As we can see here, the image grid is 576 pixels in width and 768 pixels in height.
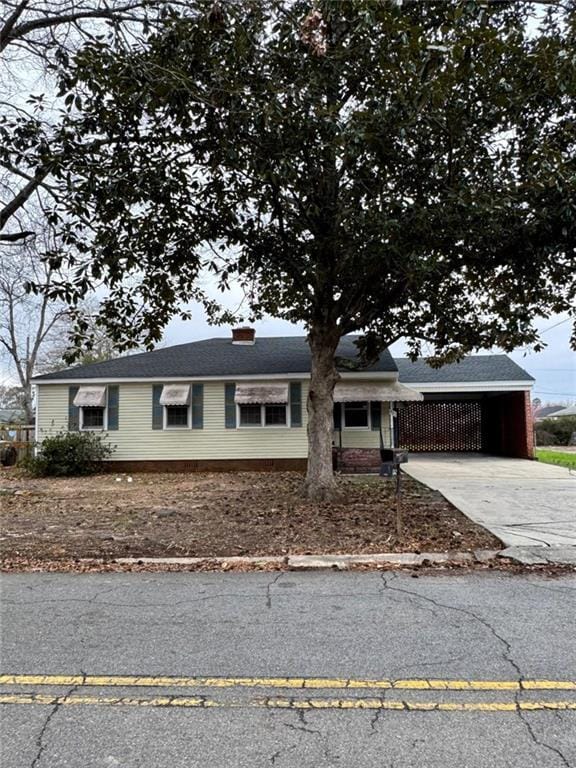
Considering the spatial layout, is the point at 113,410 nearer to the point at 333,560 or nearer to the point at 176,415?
the point at 176,415

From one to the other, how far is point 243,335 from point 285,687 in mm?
17261

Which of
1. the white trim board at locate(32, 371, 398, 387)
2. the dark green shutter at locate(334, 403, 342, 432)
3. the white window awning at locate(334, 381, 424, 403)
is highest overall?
Answer: the white trim board at locate(32, 371, 398, 387)

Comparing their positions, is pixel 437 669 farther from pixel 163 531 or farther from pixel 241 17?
pixel 241 17

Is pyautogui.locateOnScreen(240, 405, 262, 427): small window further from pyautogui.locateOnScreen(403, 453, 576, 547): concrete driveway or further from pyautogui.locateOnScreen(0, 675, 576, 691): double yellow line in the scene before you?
pyautogui.locateOnScreen(0, 675, 576, 691): double yellow line

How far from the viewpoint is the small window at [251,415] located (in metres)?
16.7

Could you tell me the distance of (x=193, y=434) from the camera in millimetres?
16688

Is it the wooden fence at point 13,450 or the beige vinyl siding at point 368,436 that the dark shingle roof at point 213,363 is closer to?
the beige vinyl siding at point 368,436

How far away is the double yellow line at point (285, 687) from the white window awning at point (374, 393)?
11930mm

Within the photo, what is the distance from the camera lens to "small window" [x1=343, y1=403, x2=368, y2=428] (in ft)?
54.1

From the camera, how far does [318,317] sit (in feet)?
Result: 32.8

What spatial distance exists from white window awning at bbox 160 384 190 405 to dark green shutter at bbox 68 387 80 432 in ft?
9.10

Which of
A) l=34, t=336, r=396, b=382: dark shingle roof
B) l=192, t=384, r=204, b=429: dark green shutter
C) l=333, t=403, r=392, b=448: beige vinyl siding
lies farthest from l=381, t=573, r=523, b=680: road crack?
l=192, t=384, r=204, b=429: dark green shutter

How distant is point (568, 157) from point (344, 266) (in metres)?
3.37

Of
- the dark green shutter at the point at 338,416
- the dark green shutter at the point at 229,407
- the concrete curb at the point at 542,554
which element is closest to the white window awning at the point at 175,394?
the dark green shutter at the point at 229,407
